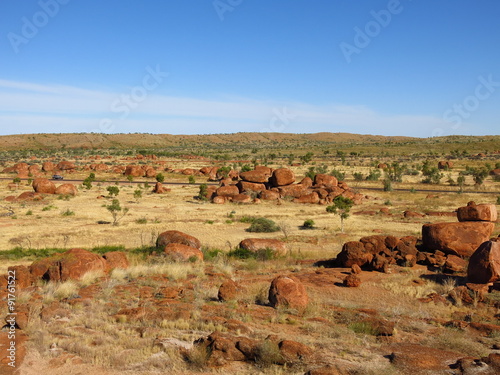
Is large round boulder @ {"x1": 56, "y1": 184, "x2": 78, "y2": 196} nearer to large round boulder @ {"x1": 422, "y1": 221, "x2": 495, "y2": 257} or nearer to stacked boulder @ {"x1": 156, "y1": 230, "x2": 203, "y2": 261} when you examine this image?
stacked boulder @ {"x1": 156, "y1": 230, "x2": 203, "y2": 261}

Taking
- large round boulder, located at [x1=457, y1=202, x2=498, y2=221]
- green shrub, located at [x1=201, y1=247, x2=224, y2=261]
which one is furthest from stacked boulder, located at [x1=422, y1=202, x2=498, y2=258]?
green shrub, located at [x1=201, y1=247, x2=224, y2=261]

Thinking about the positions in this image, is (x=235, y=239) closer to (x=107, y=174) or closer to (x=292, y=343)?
(x=292, y=343)

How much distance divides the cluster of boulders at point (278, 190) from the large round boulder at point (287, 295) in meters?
29.4

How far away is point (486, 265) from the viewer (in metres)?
14.8

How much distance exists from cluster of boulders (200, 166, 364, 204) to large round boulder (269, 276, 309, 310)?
1159 inches

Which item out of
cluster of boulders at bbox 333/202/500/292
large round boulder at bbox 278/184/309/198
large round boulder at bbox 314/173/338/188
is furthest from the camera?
large round boulder at bbox 314/173/338/188

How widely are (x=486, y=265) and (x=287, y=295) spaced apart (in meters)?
7.61

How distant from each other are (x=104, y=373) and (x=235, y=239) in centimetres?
1786

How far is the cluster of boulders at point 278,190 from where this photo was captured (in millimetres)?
43125

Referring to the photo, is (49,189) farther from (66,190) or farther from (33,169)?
(33,169)

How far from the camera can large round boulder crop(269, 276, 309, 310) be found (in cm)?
1252

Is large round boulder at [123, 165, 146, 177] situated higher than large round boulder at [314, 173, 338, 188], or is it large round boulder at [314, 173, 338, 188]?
large round boulder at [314, 173, 338, 188]

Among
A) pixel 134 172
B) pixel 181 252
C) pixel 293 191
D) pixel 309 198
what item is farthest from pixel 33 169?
pixel 181 252

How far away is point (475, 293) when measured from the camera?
44.9 feet
